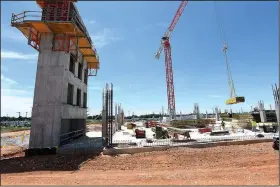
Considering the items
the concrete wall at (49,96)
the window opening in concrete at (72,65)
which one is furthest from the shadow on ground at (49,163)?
the window opening in concrete at (72,65)

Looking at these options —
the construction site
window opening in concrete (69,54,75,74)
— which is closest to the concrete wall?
the construction site

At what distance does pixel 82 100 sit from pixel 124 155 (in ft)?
48.0

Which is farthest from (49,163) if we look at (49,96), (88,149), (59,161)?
(49,96)

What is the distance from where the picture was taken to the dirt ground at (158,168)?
400 inches

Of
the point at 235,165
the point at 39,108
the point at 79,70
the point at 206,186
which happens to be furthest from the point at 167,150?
the point at 79,70

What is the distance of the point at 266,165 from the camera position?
1215cm

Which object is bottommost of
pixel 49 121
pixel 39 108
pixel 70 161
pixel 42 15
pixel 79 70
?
pixel 70 161

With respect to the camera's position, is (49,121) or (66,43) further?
(66,43)

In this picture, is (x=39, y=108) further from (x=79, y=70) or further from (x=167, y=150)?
(x=167, y=150)

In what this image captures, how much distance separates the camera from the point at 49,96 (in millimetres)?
20375

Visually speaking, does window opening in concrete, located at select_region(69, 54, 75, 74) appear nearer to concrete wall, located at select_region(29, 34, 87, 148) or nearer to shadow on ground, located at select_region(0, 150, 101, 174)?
concrete wall, located at select_region(29, 34, 87, 148)

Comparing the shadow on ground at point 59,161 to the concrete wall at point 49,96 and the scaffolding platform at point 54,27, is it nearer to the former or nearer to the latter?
the concrete wall at point 49,96

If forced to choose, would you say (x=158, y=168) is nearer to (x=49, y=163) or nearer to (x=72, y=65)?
(x=49, y=163)

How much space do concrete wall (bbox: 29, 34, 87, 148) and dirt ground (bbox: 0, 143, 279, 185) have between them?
11.6 feet
